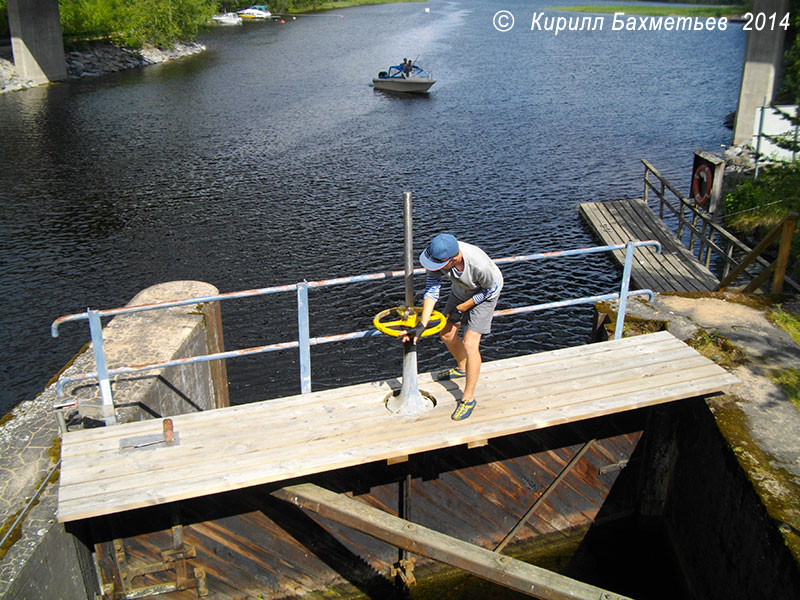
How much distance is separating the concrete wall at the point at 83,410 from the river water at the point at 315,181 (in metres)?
4.07

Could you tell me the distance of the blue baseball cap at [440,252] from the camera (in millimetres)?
6160

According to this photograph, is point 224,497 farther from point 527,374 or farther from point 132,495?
point 527,374

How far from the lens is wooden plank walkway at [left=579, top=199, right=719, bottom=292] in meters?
16.0

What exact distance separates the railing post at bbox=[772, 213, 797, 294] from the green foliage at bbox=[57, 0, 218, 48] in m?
52.1

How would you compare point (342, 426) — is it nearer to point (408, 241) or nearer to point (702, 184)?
point (408, 241)

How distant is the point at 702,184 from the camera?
16562 mm

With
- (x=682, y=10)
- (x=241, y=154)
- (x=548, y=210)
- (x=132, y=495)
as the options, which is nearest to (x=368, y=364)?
(x=132, y=495)

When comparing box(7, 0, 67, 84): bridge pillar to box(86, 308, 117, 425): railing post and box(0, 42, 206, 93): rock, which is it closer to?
box(0, 42, 206, 93): rock

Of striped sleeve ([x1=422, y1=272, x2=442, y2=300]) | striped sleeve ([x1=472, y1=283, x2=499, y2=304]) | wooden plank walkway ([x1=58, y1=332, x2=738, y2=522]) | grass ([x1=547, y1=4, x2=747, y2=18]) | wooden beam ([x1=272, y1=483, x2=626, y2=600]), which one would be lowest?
wooden beam ([x1=272, y1=483, x2=626, y2=600])

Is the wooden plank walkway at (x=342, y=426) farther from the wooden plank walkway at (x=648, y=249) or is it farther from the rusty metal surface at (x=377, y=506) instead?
the wooden plank walkway at (x=648, y=249)

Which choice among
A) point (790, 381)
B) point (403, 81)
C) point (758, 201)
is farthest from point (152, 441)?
point (403, 81)

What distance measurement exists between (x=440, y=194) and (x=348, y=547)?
1764 centimetres

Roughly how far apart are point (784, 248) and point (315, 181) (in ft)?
59.1

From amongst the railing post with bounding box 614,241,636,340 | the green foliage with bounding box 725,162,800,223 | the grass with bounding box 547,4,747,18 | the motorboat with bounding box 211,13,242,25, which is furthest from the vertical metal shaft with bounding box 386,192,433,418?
the motorboat with bounding box 211,13,242,25
